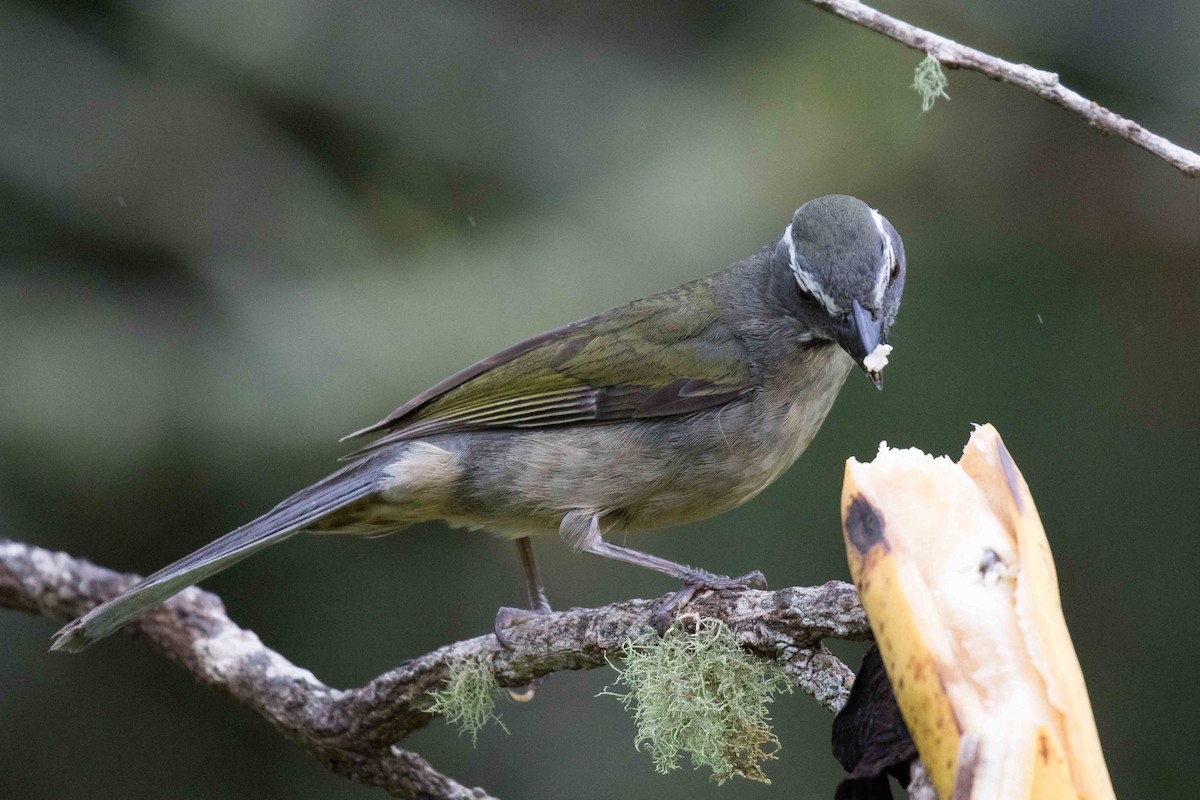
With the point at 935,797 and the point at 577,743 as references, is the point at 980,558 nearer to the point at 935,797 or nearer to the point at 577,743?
the point at 935,797

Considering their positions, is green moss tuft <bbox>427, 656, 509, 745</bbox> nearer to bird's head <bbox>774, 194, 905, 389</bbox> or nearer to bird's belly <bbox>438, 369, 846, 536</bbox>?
bird's belly <bbox>438, 369, 846, 536</bbox>

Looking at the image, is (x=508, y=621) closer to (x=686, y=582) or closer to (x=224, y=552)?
(x=686, y=582)

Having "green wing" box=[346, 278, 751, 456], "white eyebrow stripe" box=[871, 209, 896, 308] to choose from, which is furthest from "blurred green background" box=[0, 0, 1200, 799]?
"white eyebrow stripe" box=[871, 209, 896, 308]

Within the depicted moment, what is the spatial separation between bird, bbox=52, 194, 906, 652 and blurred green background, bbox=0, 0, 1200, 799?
440 millimetres

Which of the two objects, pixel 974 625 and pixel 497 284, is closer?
pixel 974 625

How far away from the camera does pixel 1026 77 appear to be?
2.58m

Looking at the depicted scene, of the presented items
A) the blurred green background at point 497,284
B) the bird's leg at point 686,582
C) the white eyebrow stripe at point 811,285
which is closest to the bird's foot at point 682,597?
the bird's leg at point 686,582

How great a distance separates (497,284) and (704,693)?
1.97 m

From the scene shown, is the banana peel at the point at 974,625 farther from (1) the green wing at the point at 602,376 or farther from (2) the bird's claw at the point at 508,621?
(1) the green wing at the point at 602,376

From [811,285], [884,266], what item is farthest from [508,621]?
[884,266]

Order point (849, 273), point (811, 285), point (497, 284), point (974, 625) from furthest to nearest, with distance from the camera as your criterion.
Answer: point (497, 284)
point (811, 285)
point (849, 273)
point (974, 625)

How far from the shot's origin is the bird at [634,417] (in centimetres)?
338

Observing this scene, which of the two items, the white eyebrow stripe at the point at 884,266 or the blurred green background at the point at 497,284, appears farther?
the blurred green background at the point at 497,284

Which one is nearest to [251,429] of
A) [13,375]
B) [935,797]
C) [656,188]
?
[13,375]
